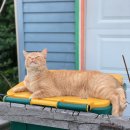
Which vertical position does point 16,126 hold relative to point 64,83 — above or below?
below

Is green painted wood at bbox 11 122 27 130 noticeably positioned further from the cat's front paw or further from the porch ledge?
the porch ledge

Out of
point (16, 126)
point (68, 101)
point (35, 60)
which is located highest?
point (35, 60)

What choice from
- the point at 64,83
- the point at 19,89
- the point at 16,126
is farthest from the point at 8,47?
the point at 16,126

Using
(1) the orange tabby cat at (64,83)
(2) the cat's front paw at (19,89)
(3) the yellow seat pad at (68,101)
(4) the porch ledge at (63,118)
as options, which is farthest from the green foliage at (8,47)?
(4) the porch ledge at (63,118)

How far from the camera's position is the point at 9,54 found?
5863 mm

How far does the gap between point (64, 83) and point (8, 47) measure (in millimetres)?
3256

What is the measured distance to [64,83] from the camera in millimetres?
2604

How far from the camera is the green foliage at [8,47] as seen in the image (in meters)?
5.50

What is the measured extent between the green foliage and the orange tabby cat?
9.05 ft

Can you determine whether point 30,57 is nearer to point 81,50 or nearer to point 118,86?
point 118,86

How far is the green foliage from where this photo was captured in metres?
5.50

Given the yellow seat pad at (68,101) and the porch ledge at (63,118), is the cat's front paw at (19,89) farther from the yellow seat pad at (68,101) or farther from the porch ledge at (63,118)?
the porch ledge at (63,118)

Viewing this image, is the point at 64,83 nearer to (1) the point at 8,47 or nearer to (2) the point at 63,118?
(2) the point at 63,118

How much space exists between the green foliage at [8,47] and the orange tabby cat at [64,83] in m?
2.76
